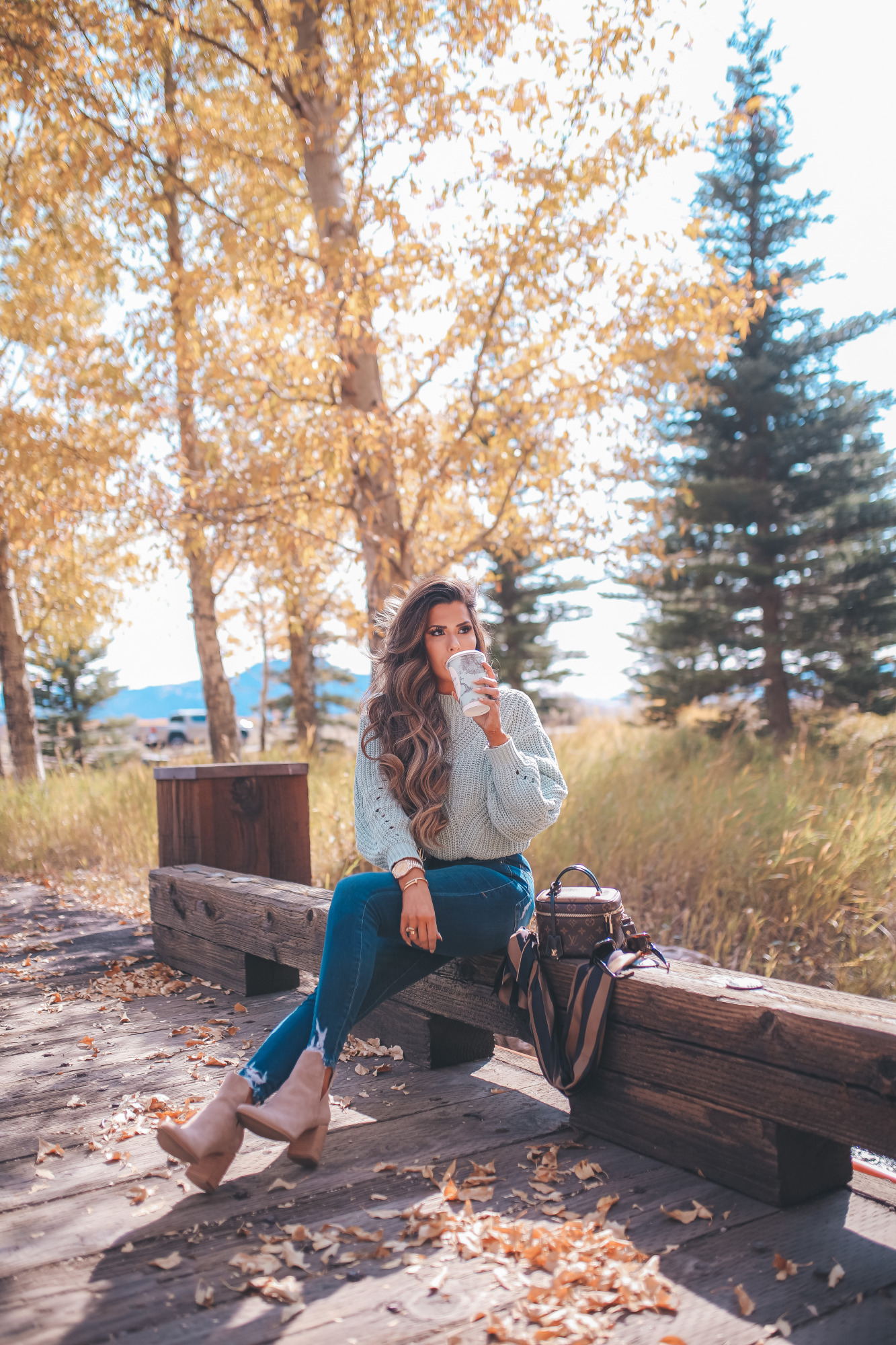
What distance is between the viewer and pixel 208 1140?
2.06m

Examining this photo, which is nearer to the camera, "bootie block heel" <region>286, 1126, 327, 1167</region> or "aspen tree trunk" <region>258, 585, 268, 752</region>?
"bootie block heel" <region>286, 1126, 327, 1167</region>

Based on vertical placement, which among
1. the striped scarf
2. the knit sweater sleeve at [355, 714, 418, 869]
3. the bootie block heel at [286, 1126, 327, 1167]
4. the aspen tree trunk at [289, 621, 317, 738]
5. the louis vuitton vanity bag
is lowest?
the bootie block heel at [286, 1126, 327, 1167]

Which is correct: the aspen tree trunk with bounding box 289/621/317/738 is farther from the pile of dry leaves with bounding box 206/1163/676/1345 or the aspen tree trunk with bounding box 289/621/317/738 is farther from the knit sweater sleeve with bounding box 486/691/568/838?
the pile of dry leaves with bounding box 206/1163/676/1345

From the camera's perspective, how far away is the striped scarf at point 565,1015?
2.21 metres

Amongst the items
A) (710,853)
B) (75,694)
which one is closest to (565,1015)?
(710,853)

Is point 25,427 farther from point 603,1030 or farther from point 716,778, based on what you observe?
point 603,1030

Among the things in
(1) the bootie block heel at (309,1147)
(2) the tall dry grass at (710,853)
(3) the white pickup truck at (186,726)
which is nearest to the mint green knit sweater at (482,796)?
(1) the bootie block heel at (309,1147)

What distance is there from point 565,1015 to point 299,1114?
66 cm

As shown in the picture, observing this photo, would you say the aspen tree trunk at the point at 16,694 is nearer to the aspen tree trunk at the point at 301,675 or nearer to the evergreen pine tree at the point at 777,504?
the aspen tree trunk at the point at 301,675

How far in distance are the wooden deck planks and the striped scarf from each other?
0.19 m

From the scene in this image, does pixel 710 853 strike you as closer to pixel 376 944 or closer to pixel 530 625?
pixel 376 944

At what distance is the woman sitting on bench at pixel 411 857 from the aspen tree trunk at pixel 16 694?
→ 31.5 feet

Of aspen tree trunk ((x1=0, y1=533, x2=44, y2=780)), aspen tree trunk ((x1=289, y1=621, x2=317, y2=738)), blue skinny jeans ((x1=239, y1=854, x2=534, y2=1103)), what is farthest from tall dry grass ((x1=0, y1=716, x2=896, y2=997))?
aspen tree trunk ((x1=289, y1=621, x2=317, y2=738))

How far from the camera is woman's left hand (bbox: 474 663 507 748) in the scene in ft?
7.73
